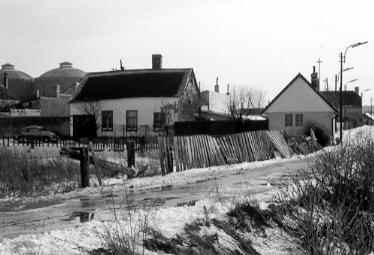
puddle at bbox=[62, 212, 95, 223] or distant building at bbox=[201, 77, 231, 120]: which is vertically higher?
distant building at bbox=[201, 77, 231, 120]

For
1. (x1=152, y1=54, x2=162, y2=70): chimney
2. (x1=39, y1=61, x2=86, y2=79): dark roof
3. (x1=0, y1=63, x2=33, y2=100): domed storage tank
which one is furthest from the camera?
(x1=39, y1=61, x2=86, y2=79): dark roof

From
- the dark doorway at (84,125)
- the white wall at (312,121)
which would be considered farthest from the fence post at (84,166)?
the white wall at (312,121)

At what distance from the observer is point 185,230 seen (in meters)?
9.37

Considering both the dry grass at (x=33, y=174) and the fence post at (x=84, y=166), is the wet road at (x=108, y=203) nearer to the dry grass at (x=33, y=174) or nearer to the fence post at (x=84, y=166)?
the fence post at (x=84, y=166)

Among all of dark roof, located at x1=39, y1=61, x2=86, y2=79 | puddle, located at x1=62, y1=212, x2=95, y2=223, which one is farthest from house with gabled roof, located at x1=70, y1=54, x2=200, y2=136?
dark roof, located at x1=39, y1=61, x2=86, y2=79

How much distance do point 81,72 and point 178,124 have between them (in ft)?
217

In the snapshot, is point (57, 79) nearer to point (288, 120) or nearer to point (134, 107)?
point (134, 107)

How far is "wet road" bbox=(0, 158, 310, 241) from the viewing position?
10.3m

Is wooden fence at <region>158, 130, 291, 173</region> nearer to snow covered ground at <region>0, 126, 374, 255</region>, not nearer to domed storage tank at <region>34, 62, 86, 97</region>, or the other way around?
snow covered ground at <region>0, 126, 374, 255</region>

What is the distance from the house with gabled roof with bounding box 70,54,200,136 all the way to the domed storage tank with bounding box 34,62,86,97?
4374 centimetres

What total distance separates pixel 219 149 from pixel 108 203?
36.9 ft

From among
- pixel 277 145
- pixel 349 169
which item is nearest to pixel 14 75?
pixel 277 145

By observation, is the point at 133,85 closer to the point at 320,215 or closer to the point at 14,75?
the point at 320,215

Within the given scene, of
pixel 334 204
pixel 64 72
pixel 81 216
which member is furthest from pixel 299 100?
pixel 64 72
